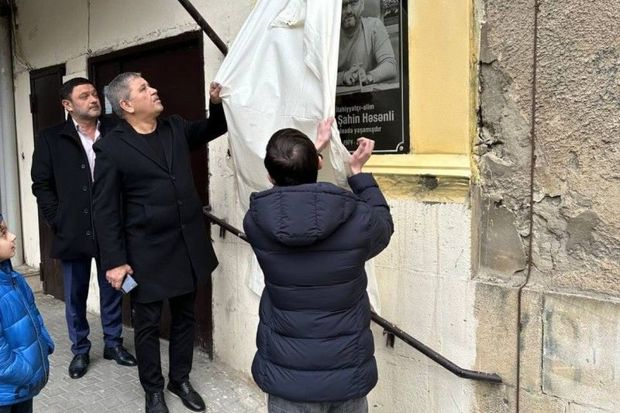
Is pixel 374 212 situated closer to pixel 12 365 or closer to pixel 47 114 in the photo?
pixel 12 365

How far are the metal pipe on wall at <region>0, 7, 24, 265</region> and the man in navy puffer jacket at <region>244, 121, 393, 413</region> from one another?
4.98 meters

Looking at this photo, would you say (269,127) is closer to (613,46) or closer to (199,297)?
(613,46)

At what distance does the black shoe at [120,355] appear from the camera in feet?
13.0

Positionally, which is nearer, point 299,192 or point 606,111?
point 299,192

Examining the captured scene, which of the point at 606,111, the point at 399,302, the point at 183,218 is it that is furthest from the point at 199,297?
the point at 606,111

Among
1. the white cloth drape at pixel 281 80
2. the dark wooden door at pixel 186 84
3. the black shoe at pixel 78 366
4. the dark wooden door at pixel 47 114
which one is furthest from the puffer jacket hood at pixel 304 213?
the dark wooden door at pixel 47 114

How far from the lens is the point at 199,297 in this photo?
4082mm

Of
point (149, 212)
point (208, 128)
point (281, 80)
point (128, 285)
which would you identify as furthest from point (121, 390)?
point (281, 80)

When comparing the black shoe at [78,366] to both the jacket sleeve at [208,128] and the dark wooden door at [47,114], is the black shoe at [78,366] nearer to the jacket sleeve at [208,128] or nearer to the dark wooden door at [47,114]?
the jacket sleeve at [208,128]

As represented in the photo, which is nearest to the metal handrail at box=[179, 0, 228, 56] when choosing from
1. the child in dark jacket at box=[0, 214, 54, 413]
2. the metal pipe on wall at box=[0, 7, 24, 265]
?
A: the child in dark jacket at box=[0, 214, 54, 413]

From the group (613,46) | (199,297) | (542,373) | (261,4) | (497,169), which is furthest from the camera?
(199,297)

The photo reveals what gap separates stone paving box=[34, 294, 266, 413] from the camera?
134 inches

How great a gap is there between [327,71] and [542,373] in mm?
1557

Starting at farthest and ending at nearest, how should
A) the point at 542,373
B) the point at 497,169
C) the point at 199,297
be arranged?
the point at 199,297 → the point at 497,169 → the point at 542,373
